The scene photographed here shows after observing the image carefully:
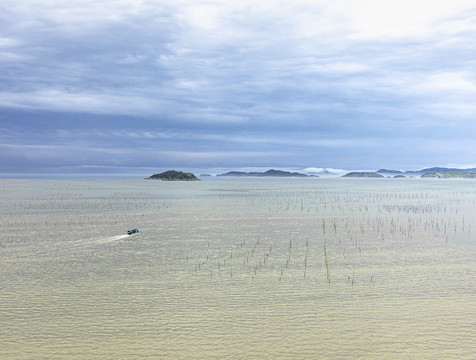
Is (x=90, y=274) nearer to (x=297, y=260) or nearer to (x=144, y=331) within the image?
(x=144, y=331)

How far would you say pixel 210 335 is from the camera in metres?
9.05

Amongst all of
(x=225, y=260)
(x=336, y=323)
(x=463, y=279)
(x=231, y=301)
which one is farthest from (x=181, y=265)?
(x=463, y=279)

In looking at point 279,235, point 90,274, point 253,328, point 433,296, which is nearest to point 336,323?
point 253,328

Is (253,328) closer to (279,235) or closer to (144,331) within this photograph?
(144,331)

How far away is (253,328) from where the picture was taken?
939cm

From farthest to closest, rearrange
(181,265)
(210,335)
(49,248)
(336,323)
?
(49,248)
(181,265)
(336,323)
(210,335)

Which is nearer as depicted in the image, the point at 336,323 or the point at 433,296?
the point at 336,323

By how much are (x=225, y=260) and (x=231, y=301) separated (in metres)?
5.14

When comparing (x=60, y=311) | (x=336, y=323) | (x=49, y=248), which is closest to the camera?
(x=336, y=323)

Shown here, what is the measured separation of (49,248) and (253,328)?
46.5ft

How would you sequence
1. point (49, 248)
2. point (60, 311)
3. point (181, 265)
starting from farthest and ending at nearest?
point (49, 248) < point (181, 265) < point (60, 311)

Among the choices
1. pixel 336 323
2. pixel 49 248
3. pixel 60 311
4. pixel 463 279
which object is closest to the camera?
pixel 336 323

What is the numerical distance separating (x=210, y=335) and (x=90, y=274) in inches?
279

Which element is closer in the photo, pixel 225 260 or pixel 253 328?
pixel 253 328
